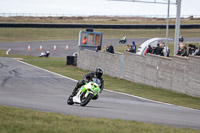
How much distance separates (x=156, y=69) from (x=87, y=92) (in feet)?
32.5

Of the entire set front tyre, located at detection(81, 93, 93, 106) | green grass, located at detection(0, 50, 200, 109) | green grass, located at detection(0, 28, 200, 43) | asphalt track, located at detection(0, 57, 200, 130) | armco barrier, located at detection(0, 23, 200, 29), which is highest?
armco barrier, located at detection(0, 23, 200, 29)

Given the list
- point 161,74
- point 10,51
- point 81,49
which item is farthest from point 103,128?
point 10,51

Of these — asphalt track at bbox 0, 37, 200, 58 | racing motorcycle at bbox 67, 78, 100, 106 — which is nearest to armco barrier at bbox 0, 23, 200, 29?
asphalt track at bbox 0, 37, 200, 58

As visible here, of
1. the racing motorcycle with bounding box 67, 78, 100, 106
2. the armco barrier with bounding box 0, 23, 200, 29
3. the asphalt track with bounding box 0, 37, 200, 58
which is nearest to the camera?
the racing motorcycle with bounding box 67, 78, 100, 106

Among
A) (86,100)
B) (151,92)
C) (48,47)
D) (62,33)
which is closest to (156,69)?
(151,92)

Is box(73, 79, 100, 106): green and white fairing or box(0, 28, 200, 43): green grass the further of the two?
box(0, 28, 200, 43): green grass

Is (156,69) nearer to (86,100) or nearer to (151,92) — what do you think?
(151,92)

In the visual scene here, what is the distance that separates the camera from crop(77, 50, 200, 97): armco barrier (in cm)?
1897

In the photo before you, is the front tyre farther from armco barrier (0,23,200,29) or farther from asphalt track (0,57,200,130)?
armco barrier (0,23,200,29)

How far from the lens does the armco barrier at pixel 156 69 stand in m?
19.0

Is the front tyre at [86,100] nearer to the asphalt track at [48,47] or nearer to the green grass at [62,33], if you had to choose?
the asphalt track at [48,47]

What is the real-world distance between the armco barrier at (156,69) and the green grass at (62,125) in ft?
30.9

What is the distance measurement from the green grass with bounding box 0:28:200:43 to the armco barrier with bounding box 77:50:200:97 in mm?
36455

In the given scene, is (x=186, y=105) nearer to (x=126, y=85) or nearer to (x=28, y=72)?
(x=126, y=85)
